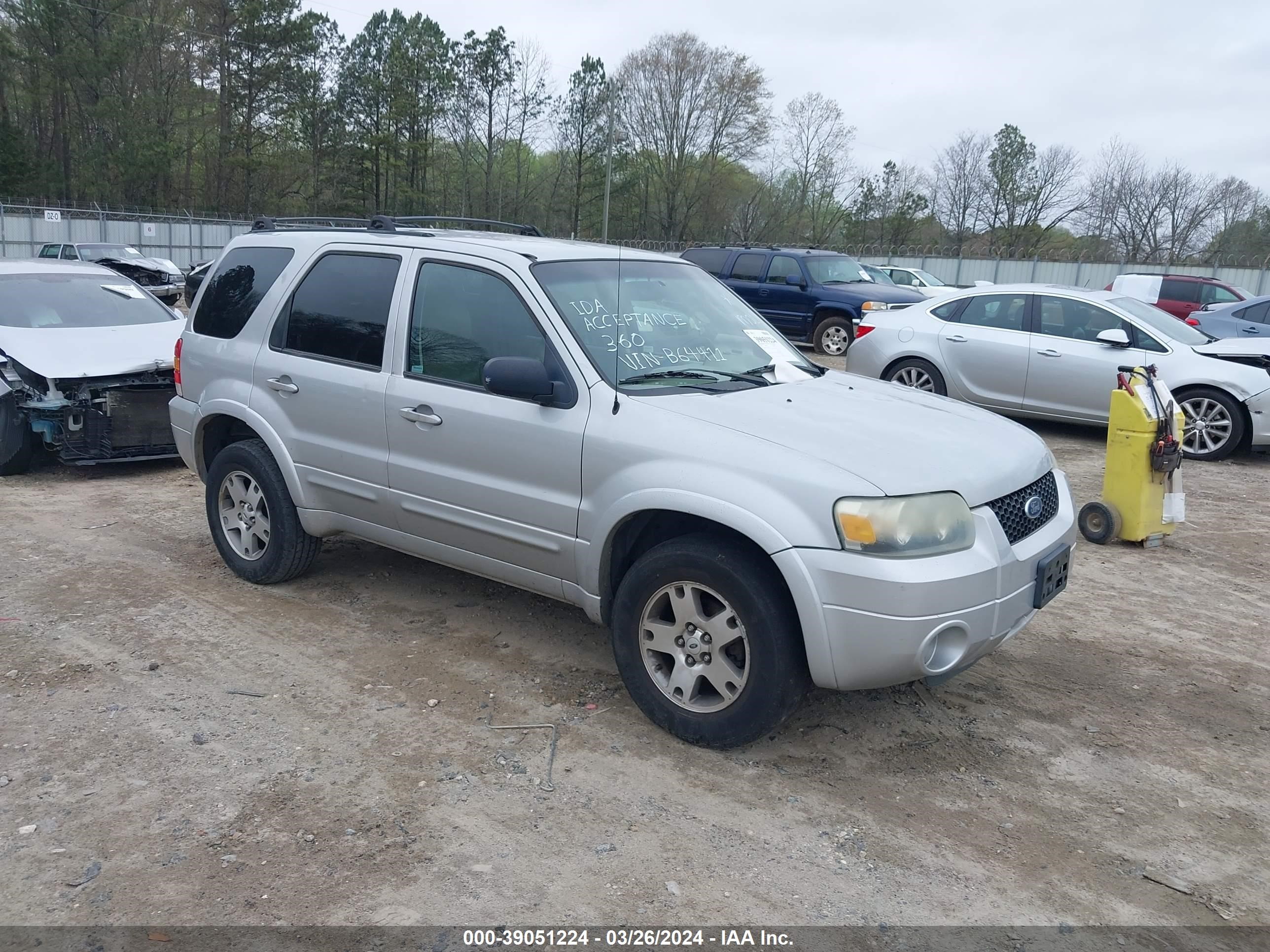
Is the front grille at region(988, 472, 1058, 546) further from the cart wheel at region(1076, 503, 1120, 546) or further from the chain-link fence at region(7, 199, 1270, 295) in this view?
the chain-link fence at region(7, 199, 1270, 295)

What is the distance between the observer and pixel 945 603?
11.5 ft

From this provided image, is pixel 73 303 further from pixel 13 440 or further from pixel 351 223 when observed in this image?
pixel 351 223

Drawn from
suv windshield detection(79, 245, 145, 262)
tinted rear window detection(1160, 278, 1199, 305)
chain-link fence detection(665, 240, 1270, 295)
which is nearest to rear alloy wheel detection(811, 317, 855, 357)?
tinted rear window detection(1160, 278, 1199, 305)

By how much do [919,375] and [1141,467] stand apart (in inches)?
183

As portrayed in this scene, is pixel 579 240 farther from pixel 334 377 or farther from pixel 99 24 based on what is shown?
pixel 99 24

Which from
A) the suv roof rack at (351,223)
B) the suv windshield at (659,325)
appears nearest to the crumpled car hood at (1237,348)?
the suv windshield at (659,325)

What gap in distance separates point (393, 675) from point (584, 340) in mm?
1729

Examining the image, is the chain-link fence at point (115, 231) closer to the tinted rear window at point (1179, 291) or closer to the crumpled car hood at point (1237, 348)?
the tinted rear window at point (1179, 291)

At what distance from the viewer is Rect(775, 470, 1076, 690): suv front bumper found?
3436 mm

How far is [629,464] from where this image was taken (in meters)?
3.94

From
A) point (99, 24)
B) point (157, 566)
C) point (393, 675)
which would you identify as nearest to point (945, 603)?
point (393, 675)

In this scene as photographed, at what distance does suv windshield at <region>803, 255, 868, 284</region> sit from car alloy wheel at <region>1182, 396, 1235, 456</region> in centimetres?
794

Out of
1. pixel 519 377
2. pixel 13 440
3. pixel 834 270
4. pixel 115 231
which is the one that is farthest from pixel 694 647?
pixel 115 231

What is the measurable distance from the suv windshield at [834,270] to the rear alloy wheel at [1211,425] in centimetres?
795
